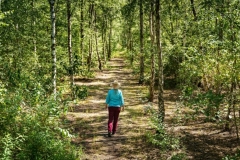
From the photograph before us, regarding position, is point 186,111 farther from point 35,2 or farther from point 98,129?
point 35,2

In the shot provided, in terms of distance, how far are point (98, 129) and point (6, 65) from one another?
650 centimetres

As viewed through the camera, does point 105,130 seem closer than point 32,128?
No

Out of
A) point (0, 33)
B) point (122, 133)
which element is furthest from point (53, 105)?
point (0, 33)

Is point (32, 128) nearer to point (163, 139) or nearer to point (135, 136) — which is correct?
point (163, 139)

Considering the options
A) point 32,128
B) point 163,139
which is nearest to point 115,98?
point 163,139

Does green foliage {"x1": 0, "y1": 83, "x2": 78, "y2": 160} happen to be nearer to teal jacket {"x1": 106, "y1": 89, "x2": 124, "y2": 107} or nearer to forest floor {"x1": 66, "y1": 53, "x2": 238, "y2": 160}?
forest floor {"x1": 66, "y1": 53, "x2": 238, "y2": 160}

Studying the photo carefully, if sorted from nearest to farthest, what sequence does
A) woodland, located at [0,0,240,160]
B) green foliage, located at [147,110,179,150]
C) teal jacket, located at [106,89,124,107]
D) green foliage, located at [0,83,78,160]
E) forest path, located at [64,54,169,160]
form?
green foliage, located at [0,83,78,160], woodland, located at [0,0,240,160], green foliage, located at [147,110,179,150], forest path, located at [64,54,169,160], teal jacket, located at [106,89,124,107]

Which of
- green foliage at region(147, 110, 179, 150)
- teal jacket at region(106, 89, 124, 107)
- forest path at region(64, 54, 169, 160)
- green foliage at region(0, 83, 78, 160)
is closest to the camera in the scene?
green foliage at region(0, 83, 78, 160)

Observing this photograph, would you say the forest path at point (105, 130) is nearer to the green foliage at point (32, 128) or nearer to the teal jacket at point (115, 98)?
the teal jacket at point (115, 98)

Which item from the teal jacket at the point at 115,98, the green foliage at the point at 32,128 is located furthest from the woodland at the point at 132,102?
the teal jacket at the point at 115,98

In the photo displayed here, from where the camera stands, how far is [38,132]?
7309 mm

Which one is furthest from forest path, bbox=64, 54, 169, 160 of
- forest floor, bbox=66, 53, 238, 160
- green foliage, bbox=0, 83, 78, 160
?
green foliage, bbox=0, 83, 78, 160

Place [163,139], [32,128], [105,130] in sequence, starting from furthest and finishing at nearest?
[105,130]
[163,139]
[32,128]

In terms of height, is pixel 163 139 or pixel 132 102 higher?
pixel 163 139
